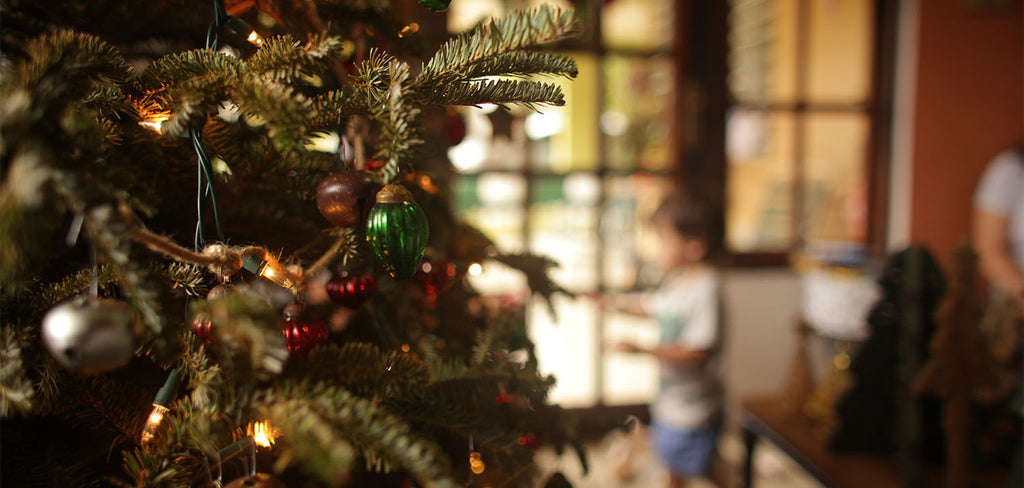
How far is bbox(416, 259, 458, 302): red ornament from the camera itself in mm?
562

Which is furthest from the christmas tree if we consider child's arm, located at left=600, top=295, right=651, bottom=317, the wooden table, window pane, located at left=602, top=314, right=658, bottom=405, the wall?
the wall

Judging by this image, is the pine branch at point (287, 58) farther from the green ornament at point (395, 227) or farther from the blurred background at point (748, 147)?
the blurred background at point (748, 147)

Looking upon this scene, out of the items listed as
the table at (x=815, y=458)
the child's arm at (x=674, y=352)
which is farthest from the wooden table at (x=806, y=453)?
the child's arm at (x=674, y=352)

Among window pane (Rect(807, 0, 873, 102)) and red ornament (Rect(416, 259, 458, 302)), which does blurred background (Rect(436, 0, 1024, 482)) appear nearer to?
window pane (Rect(807, 0, 873, 102))

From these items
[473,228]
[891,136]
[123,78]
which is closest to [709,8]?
[891,136]

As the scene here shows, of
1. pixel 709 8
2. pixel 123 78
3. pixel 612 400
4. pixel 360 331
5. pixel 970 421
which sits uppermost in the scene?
pixel 709 8

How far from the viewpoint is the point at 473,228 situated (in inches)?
28.8

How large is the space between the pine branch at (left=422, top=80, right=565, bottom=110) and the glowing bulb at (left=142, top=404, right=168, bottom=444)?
0.28 metres

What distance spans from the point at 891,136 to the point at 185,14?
Result: 8.91 ft

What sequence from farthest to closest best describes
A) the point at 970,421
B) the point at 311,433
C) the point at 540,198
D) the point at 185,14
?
the point at 540,198 → the point at 970,421 → the point at 185,14 → the point at 311,433

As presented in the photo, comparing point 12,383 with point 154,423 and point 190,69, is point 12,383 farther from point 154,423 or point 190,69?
point 190,69

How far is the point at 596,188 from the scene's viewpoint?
2.24 metres

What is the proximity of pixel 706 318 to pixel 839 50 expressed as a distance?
160 cm

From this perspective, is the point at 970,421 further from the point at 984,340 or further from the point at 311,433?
the point at 311,433
